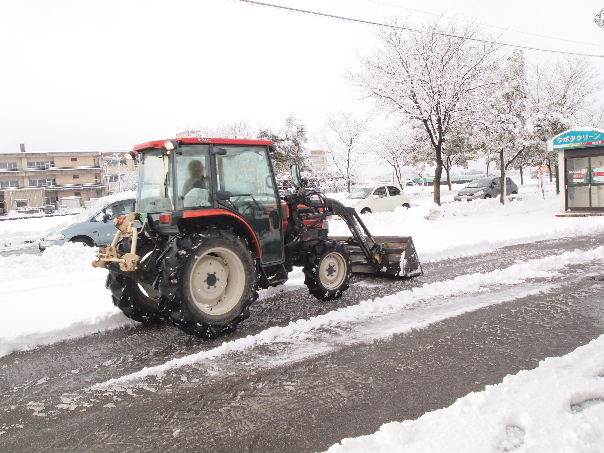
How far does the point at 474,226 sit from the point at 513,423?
13.7 metres

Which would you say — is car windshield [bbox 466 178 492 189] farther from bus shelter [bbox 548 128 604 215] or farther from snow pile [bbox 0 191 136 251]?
snow pile [bbox 0 191 136 251]

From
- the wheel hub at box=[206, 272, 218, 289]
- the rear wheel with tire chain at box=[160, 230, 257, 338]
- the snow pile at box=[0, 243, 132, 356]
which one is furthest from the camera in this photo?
the snow pile at box=[0, 243, 132, 356]

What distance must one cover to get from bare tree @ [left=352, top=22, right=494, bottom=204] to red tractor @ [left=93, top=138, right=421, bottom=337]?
14.7 metres

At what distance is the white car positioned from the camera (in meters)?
22.6

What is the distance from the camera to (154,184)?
581 cm

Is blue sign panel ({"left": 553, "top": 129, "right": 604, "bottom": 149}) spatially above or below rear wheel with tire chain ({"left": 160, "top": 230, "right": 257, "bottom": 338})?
above

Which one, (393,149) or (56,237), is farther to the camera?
(393,149)

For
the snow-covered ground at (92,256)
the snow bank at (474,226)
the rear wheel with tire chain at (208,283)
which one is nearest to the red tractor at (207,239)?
the rear wheel with tire chain at (208,283)

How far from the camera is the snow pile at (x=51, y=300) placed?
579 centimetres

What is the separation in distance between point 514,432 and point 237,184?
3994 millimetres

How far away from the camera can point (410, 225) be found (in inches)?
670

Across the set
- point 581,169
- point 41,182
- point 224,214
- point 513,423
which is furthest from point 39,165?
point 513,423

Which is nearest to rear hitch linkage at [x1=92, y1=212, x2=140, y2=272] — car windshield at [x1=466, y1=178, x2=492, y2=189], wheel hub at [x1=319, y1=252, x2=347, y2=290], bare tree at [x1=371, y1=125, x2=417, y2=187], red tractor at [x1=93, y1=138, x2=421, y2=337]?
red tractor at [x1=93, y1=138, x2=421, y2=337]

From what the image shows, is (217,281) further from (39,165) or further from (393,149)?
(39,165)
